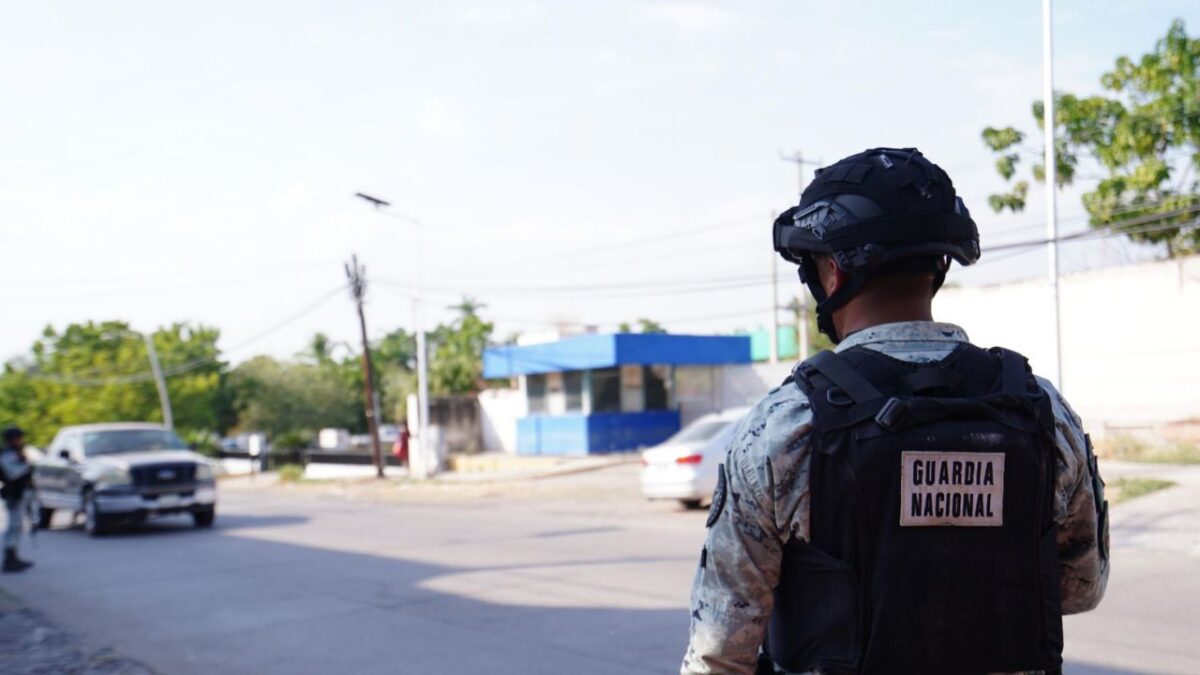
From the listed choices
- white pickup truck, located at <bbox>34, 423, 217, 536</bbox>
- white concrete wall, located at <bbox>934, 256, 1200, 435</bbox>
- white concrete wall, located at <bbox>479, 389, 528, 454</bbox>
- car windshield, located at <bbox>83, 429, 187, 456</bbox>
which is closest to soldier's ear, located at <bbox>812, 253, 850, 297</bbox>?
white pickup truck, located at <bbox>34, 423, 217, 536</bbox>

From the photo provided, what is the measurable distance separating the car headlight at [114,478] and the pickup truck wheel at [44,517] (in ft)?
11.3

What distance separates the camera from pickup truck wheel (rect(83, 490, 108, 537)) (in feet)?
57.0

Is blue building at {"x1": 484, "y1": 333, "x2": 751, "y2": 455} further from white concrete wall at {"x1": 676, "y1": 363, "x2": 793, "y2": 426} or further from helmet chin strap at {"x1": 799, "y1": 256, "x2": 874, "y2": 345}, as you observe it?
helmet chin strap at {"x1": 799, "y1": 256, "x2": 874, "y2": 345}

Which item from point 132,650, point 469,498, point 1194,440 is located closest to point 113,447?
point 469,498

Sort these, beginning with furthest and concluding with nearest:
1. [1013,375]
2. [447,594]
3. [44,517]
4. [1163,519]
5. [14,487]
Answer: [44,517], [14,487], [1163,519], [447,594], [1013,375]

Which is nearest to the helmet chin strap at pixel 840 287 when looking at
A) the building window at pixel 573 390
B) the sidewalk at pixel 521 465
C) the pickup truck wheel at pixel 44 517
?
the pickup truck wheel at pixel 44 517

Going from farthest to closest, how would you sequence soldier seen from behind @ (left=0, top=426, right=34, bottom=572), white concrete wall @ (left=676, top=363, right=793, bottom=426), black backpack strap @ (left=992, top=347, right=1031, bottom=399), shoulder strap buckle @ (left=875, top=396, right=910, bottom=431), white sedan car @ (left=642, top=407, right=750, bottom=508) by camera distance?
white concrete wall @ (left=676, top=363, right=793, bottom=426)
white sedan car @ (left=642, top=407, right=750, bottom=508)
soldier seen from behind @ (left=0, top=426, right=34, bottom=572)
black backpack strap @ (left=992, top=347, right=1031, bottom=399)
shoulder strap buckle @ (left=875, top=396, right=910, bottom=431)

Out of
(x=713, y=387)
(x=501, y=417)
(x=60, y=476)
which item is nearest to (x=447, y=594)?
(x=60, y=476)

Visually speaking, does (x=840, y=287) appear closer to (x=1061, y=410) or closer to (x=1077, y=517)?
(x=1061, y=410)

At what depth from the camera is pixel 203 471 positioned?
707 inches

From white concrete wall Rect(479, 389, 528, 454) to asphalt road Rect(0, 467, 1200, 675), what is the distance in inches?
815

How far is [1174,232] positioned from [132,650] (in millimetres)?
25822

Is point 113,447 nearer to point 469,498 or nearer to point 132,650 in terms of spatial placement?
point 469,498

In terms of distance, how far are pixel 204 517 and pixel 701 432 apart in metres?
8.20
